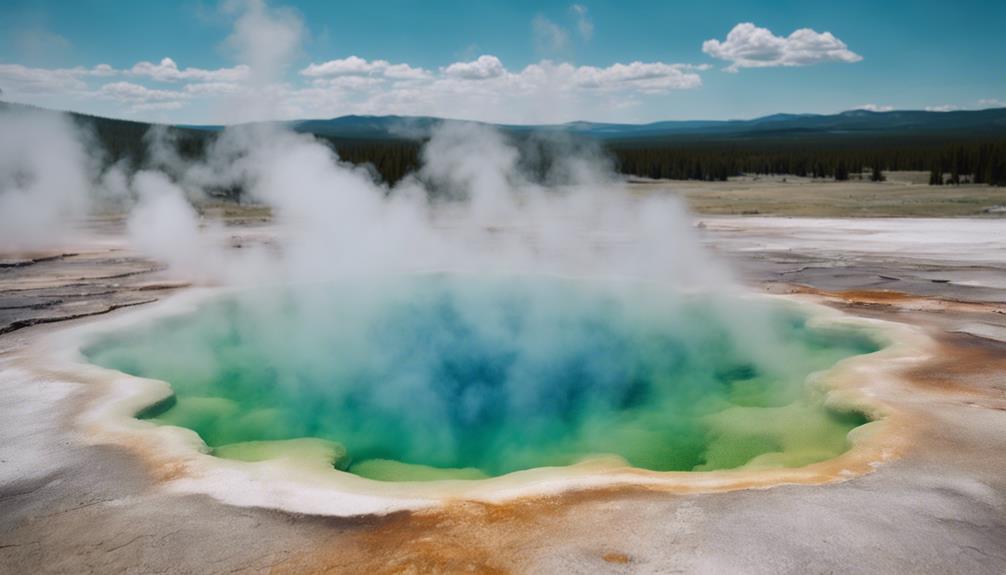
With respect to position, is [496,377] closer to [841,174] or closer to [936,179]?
[936,179]

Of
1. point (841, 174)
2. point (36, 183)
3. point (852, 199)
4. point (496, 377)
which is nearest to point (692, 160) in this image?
point (841, 174)

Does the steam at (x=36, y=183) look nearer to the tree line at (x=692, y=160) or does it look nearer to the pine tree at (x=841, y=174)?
the tree line at (x=692, y=160)

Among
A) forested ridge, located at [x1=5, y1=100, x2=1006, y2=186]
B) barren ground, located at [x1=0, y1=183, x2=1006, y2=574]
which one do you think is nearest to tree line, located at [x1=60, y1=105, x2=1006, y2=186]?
forested ridge, located at [x1=5, y1=100, x2=1006, y2=186]

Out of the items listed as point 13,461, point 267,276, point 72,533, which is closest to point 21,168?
point 267,276

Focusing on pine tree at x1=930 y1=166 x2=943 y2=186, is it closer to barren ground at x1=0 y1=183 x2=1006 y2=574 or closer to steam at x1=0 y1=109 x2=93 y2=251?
barren ground at x1=0 y1=183 x2=1006 y2=574

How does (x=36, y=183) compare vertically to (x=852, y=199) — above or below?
above

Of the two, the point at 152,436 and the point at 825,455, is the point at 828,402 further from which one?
the point at 152,436
